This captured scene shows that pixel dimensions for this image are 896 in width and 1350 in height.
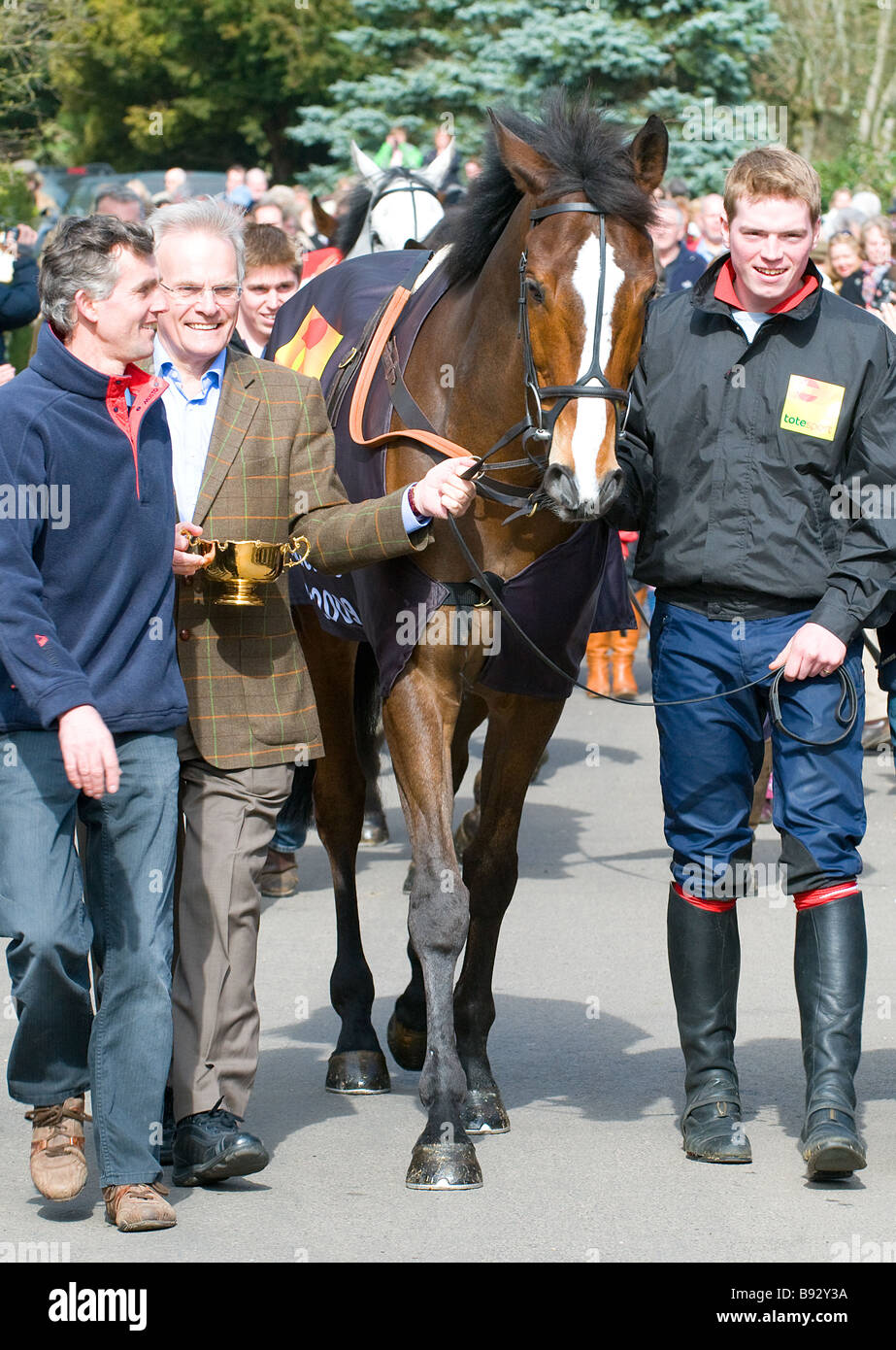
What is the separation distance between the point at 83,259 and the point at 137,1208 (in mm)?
2081

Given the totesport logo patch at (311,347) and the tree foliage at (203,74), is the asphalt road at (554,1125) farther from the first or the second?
the tree foliage at (203,74)

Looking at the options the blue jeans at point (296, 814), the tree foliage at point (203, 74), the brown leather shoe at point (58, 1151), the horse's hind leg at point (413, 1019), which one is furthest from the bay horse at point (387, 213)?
the tree foliage at point (203, 74)

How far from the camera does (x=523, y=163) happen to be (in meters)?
4.68

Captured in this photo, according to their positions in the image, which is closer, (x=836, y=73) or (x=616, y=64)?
(x=616, y=64)

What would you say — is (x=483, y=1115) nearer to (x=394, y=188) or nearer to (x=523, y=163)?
(x=523, y=163)

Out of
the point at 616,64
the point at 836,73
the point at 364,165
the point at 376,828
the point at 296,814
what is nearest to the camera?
the point at 296,814

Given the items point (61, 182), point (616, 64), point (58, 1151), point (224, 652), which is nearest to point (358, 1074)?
point (58, 1151)

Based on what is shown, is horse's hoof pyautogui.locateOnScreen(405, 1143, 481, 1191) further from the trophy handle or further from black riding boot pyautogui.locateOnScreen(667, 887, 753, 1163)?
the trophy handle

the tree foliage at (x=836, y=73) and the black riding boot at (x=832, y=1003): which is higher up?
the black riding boot at (x=832, y=1003)

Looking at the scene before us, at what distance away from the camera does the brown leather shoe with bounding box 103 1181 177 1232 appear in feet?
14.2

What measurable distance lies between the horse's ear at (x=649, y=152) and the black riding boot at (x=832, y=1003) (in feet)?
5.87

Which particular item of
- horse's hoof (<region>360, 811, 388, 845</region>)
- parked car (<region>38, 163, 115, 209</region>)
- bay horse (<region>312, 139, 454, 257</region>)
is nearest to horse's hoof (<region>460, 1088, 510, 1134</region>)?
horse's hoof (<region>360, 811, 388, 845</region>)

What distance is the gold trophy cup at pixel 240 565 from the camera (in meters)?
4.59
